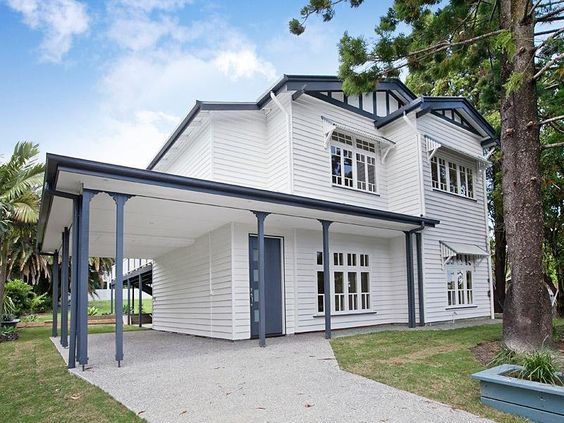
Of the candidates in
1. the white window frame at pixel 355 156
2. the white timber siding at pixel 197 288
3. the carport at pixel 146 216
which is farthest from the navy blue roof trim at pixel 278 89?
the white timber siding at pixel 197 288

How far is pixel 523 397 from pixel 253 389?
2822 millimetres

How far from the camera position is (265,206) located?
8.65 m

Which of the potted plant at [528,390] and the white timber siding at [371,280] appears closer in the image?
the potted plant at [528,390]

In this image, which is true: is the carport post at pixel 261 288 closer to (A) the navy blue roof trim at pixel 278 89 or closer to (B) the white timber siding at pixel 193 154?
(B) the white timber siding at pixel 193 154

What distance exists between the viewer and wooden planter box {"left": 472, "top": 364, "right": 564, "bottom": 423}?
13.3 ft

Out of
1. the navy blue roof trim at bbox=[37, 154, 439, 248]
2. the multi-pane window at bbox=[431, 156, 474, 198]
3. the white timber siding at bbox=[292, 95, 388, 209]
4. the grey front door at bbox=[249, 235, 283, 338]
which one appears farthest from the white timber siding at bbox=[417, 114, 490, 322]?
the grey front door at bbox=[249, 235, 283, 338]

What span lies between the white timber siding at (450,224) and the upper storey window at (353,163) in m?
1.50

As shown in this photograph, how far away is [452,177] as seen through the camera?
14.1 m

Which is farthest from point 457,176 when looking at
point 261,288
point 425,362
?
point 425,362

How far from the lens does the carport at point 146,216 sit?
6590 mm

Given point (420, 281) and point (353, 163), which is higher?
point (353, 163)

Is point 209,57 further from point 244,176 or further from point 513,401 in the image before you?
point 513,401

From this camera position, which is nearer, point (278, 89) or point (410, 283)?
point (278, 89)

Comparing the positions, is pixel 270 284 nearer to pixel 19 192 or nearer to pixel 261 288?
pixel 261 288
